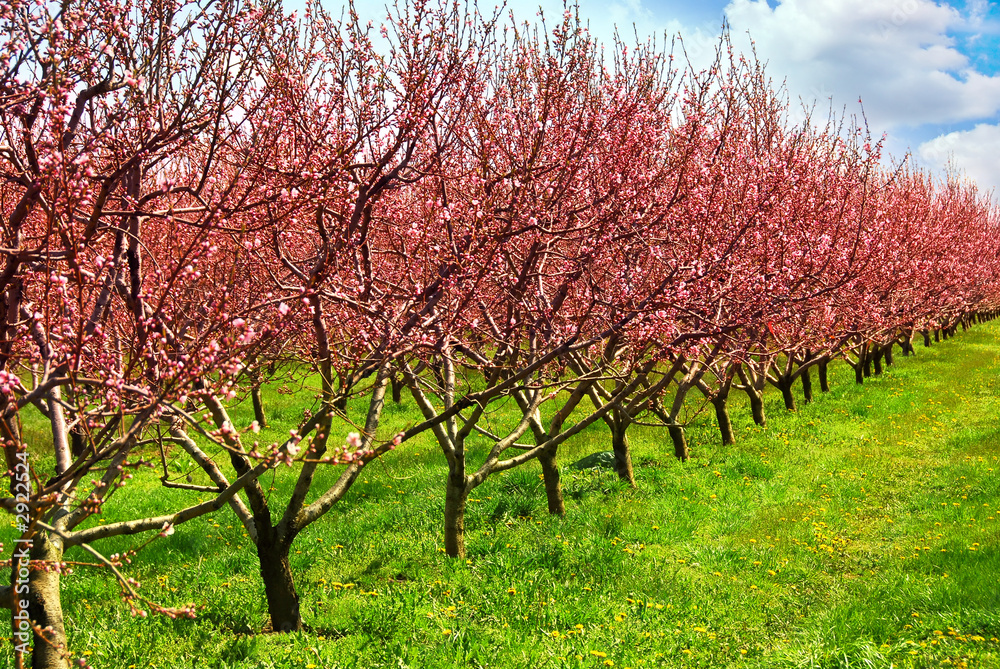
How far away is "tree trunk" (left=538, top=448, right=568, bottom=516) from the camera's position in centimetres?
1034

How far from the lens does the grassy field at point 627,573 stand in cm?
641

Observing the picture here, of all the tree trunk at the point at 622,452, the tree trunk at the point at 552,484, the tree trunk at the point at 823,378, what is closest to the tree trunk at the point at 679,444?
the tree trunk at the point at 622,452

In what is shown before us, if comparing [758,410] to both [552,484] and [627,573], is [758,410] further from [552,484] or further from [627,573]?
[627,573]

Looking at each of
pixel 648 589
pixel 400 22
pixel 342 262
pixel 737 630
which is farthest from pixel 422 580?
pixel 400 22

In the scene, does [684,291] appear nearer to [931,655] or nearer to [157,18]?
[931,655]

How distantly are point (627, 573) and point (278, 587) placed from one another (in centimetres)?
391

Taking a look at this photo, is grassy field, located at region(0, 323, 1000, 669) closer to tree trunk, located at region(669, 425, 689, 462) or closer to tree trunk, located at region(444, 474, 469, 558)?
tree trunk, located at region(444, 474, 469, 558)

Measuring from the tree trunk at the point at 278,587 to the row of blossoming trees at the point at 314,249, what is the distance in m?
0.02

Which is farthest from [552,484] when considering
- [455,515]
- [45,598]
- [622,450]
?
[45,598]

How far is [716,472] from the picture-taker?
41.8 feet

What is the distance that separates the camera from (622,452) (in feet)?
40.0

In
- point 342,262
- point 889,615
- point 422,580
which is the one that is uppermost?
point 342,262

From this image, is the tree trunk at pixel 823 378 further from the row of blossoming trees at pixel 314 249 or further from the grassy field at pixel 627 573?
the row of blossoming trees at pixel 314 249

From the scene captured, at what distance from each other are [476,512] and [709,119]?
6240 mm
